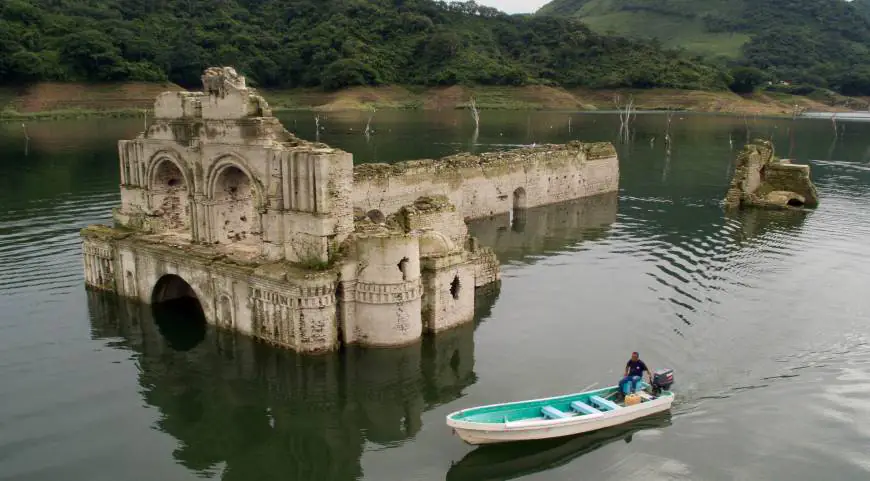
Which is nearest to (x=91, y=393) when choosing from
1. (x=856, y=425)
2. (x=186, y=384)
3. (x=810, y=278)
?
(x=186, y=384)

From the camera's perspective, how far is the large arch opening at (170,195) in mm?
29216

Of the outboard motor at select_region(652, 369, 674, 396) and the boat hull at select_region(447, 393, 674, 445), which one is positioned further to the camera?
the outboard motor at select_region(652, 369, 674, 396)

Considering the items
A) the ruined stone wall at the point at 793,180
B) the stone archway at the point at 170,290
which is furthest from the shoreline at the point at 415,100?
the stone archway at the point at 170,290

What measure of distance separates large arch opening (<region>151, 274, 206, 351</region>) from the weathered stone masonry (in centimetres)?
12

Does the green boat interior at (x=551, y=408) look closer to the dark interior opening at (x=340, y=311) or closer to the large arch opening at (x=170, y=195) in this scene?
the dark interior opening at (x=340, y=311)

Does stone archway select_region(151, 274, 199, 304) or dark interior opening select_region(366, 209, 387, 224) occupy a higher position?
dark interior opening select_region(366, 209, 387, 224)

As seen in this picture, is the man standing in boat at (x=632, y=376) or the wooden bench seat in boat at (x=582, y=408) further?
the man standing in boat at (x=632, y=376)

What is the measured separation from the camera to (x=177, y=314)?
28.5 meters

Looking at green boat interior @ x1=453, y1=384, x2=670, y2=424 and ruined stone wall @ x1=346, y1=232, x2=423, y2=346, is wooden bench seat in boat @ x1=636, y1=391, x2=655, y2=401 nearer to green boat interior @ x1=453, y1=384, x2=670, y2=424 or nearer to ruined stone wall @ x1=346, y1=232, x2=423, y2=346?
green boat interior @ x1=453, y1=384, x2=670, y2=424

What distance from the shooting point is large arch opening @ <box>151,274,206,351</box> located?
Answer: 26.4m

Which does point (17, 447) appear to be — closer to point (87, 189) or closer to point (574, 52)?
point (87, 189)

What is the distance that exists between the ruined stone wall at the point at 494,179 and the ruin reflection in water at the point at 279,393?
13915 millimetres

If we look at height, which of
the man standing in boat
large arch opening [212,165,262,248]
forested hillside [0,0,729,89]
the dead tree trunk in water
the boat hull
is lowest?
the boat hull

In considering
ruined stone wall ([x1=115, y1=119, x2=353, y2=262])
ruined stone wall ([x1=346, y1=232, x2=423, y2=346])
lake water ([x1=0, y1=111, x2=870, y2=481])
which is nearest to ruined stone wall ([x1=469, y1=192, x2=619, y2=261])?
lake water ([x1=0, y1=111, x2=870, y2=481])
